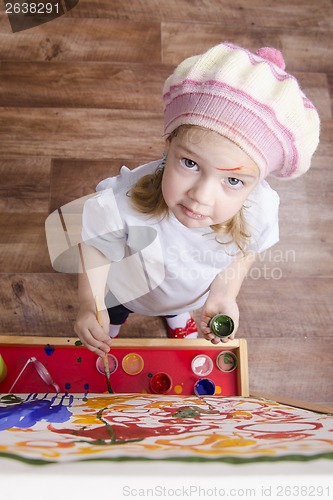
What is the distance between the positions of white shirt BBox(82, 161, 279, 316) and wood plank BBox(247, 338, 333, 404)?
345mm

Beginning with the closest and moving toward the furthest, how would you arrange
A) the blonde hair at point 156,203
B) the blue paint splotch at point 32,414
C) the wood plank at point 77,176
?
1. the blue paint splotch at point 32,414
2. the blonde hair at point 156,203
3. the wood plank at point 77,176

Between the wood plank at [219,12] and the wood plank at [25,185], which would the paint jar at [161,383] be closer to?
the wood plank at [25,185]

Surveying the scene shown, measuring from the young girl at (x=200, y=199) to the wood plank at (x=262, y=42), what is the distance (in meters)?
0.72

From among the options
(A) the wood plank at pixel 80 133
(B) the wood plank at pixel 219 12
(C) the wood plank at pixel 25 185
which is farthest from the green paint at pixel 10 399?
(B) the wood plank at pixel 219 12

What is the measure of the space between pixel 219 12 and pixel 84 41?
1.37ft

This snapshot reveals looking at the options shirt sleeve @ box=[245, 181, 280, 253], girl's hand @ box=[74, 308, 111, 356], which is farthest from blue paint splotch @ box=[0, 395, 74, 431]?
shirt sleeve @ box=[245, 181, 280, 253]

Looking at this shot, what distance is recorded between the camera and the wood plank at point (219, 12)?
4.67 ft

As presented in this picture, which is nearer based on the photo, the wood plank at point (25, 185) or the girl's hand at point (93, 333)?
the girl's hand at point (93, 333)

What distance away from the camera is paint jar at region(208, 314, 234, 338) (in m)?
0.83

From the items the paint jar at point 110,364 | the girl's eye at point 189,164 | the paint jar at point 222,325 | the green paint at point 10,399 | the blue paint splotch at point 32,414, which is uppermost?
the girl's eye at point 189,164

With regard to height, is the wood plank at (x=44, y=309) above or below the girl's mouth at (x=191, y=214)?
below

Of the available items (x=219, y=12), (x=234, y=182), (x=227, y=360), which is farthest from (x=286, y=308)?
(x=219, y=12)

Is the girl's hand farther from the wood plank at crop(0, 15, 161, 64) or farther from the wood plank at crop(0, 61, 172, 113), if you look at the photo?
the wood plank at crop(0, 15, 161, 64)

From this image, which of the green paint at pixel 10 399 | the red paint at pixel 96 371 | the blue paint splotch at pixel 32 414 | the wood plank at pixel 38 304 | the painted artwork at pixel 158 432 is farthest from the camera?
the wood plank at pixel 38 304
